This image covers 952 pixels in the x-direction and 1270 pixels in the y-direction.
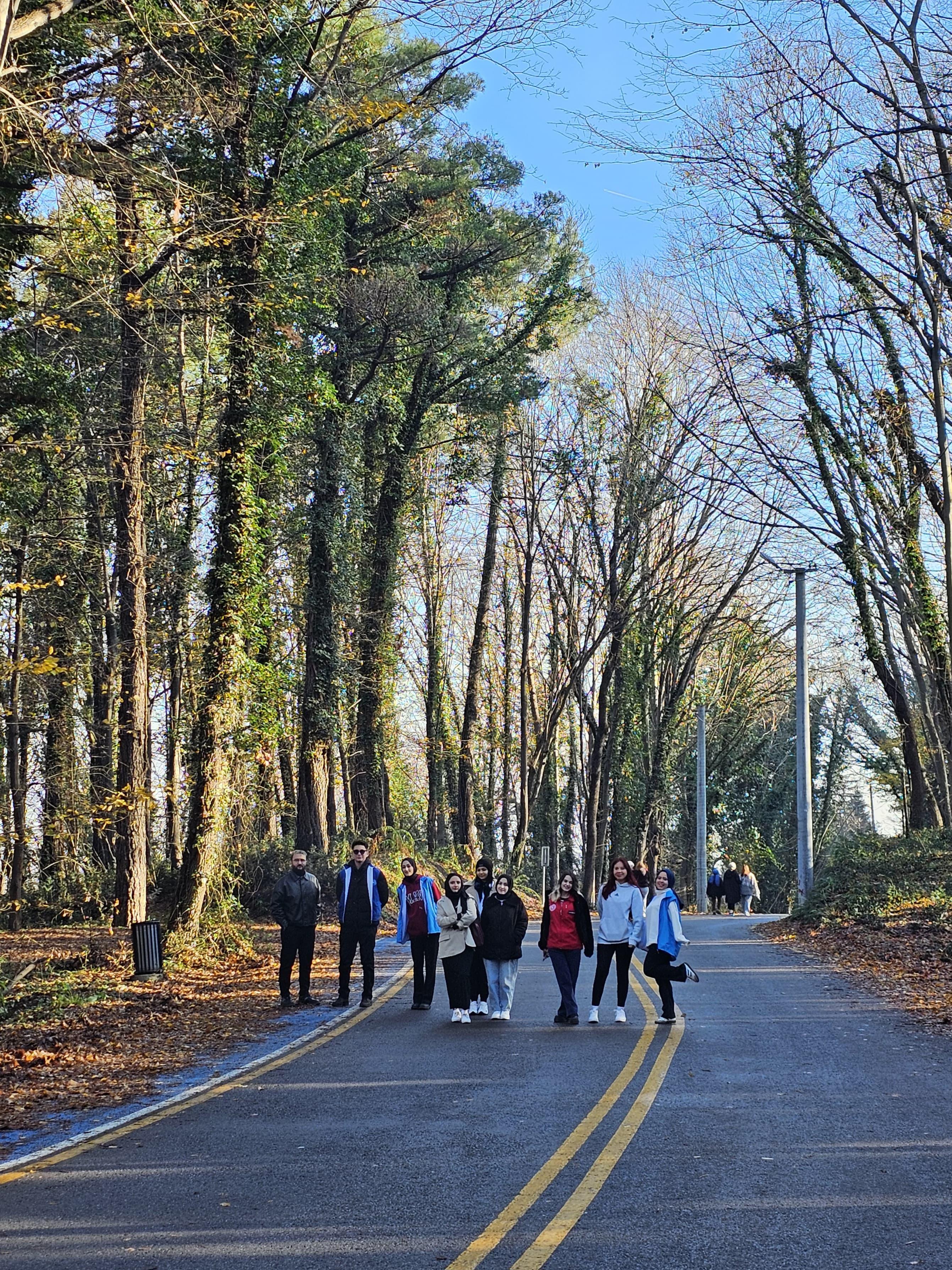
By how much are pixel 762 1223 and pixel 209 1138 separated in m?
3.61

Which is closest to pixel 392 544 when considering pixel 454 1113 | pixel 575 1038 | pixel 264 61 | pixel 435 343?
pixel 435 343

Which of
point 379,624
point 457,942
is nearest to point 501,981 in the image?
point 457,942

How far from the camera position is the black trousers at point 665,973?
12984mm

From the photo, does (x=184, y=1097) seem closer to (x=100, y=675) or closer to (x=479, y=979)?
(x=479, y=979)

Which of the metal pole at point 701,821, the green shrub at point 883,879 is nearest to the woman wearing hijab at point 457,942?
the green shrub at point 883,879

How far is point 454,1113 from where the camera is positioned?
8547mm

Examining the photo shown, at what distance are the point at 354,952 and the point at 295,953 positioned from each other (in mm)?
688

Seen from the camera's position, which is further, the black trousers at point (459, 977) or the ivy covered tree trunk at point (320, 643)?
the ivy covered tree trunk at point (320, 643)

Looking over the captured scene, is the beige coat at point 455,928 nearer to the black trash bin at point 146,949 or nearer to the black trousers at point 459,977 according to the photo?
the black trousers at point 459,977

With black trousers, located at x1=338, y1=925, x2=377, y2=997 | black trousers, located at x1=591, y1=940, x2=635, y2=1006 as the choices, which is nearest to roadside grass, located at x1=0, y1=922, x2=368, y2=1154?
black trousers, located at x1=338, y1=925, x2=377, y2=997

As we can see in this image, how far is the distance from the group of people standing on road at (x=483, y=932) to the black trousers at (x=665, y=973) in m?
0.01

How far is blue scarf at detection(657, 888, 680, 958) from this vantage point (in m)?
13.1

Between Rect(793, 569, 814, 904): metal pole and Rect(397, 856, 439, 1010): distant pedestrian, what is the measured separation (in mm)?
14557

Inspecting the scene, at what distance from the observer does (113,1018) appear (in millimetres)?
13039
